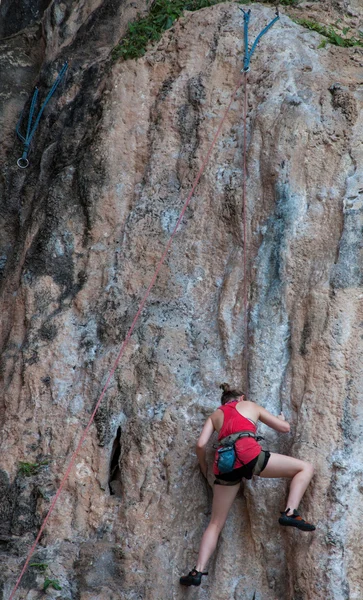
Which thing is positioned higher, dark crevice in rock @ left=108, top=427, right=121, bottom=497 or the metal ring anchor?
the metal ring anchor

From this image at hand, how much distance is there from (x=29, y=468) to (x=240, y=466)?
1950 mm

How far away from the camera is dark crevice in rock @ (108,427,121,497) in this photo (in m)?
6.23

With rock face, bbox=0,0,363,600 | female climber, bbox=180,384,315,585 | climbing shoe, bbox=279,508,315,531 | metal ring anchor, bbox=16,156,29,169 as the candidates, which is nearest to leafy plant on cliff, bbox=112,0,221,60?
rock face, bbox=0,0,363,600

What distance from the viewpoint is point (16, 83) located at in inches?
397

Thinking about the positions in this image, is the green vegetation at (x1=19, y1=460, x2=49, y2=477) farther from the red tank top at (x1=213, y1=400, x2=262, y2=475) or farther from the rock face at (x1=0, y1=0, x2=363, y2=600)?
the red tank top at (x1=213, y1=400, x2=262, y2=475)

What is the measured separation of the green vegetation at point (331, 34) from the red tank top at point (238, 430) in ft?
13.4

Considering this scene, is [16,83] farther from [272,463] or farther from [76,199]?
[272,463]

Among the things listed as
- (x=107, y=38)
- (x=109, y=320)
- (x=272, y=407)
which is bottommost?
(x=272, y=407)

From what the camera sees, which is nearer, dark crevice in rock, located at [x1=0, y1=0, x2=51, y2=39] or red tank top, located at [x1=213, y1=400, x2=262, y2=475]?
red tank top, located at [x1=213, y1=400, x2=262, y2=475]

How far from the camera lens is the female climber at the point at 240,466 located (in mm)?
5465

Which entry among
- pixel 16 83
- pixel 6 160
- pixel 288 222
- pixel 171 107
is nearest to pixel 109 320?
pixel 288 222

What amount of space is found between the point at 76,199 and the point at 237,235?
1.77 metres

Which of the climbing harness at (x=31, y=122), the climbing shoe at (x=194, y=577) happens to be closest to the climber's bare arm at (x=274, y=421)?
the climbing shoe at (x=194, y=577)

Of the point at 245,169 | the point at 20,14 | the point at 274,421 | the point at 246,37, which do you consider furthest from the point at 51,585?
the point at 20,14
